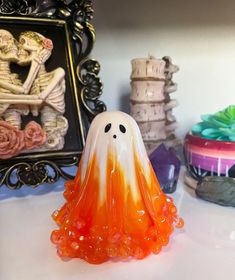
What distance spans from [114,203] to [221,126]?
248 millimetres

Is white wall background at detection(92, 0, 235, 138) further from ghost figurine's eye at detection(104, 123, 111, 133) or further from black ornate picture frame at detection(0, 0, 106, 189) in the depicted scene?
ghost figurine's eye at detection(104, 123, 111, 133)

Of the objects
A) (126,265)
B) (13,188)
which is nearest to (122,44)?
(13,188)

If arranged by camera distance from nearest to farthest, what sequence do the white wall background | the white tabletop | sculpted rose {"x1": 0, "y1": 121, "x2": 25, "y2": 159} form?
the white tabletop, sculpted rose {"x1": 0, "y1": 121, "x2": 25, "y2": 159}, the white wall background

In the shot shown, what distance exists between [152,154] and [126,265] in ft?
0.80

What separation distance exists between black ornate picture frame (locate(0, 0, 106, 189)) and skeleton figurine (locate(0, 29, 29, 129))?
4 cm

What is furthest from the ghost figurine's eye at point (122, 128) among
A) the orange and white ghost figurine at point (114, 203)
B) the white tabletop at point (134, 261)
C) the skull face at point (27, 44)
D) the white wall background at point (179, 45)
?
the white wall background at point (179, 45)

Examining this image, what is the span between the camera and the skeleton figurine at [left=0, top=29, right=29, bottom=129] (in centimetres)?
52

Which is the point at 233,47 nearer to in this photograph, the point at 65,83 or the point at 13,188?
the point at 65,83

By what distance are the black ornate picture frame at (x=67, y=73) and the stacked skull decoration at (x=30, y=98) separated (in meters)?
0.02

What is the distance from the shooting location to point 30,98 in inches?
20.8

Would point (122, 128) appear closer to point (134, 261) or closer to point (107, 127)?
point (107, 127)

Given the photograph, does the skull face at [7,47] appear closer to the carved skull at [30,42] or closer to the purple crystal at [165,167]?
the carved skull at [30,42]

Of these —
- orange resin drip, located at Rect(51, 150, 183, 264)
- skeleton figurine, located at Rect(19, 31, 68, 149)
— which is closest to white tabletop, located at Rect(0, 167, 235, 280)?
orange resin drip, located at Rect(51, 150, 183, 264)

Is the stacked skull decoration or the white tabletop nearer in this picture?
the white tabletop
